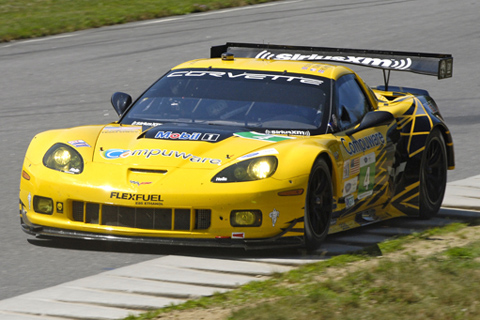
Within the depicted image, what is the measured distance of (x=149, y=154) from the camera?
6297 millimetres

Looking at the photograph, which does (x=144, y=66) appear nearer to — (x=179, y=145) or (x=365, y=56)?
(x=365, y=56)

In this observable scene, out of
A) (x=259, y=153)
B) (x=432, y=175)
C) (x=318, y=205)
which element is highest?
(x=259, y=153)

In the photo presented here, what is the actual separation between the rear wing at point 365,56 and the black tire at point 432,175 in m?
0.56

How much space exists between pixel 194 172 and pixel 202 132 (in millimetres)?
506

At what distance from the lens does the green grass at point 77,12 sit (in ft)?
58.6

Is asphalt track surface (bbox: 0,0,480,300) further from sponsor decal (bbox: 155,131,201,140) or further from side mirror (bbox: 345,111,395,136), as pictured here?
side mirror (bbox: 345,111,395,136)

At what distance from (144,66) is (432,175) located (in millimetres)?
7740

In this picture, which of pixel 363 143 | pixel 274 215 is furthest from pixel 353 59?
pixel 274 215

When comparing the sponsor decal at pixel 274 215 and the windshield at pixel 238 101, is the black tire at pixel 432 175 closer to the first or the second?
the windshield at pixel 238 101

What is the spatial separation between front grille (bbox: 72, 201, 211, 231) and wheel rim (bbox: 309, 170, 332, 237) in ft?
2.47

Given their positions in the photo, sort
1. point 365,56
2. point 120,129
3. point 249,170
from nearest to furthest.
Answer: point 249,170, point 120,129, point 365,56

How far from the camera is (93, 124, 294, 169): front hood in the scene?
6.22 m

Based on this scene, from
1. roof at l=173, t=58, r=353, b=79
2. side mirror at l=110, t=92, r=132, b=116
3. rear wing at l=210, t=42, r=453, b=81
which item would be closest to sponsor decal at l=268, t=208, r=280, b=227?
roof at l=173, t=58, r=353, b=79

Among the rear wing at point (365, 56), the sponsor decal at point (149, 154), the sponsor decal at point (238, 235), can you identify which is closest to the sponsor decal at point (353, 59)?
the rear wing at point (365, 56)
